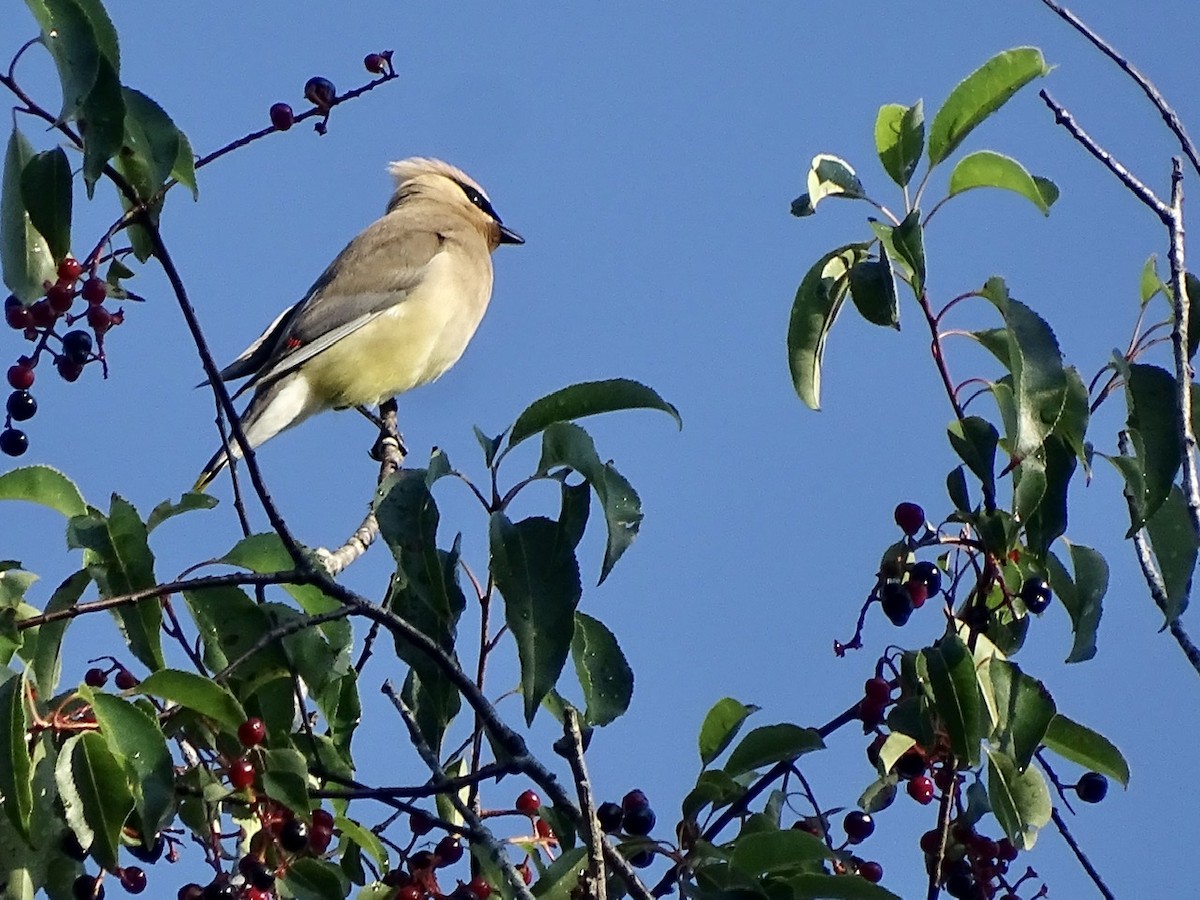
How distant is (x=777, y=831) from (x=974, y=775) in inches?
16.9

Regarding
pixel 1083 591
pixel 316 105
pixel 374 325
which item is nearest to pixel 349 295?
pixel 374 325

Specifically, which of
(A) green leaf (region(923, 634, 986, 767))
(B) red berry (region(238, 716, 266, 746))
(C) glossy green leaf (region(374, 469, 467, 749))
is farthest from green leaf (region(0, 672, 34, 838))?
(A) green leaf (region(923, 634, 986, 767))

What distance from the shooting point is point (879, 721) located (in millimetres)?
2125

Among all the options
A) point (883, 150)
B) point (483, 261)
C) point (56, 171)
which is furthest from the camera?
point (483, 261)

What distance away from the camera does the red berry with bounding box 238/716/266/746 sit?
79.7 inches

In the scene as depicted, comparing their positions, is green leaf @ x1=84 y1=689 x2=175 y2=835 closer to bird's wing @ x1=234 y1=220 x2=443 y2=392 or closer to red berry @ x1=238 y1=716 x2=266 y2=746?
red berry @ x1=238 y1=716 x2=266 y2=746

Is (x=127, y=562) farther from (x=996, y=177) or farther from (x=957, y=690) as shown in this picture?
(x=996, y=177)

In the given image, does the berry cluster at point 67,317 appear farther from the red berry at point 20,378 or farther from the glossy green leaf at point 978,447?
the glossy green leaf at point 978,447

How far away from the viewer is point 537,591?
1948 mm

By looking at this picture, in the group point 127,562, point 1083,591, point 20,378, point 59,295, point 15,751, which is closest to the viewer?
point 15,751

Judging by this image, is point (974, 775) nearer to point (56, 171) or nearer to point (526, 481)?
point (526, 481)

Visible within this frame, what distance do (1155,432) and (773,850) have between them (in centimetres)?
66

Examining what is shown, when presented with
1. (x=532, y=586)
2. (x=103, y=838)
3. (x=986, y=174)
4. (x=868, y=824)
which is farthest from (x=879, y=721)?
(x=103, y=838)

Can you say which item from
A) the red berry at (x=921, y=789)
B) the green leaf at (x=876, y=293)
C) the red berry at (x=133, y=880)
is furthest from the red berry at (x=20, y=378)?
the red berry at (x=921, y=789)
